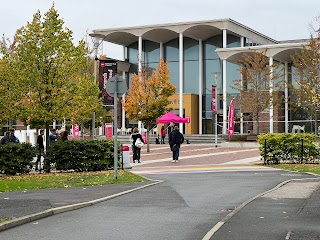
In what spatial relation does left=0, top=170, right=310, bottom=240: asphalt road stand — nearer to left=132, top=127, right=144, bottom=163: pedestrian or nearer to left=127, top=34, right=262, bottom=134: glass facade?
left=132, top=127, right=144, bottom=163: pedestrian

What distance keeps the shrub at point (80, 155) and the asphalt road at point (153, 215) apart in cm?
537

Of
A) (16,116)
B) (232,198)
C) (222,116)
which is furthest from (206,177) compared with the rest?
(222,116)

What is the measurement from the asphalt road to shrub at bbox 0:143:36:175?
6.13m

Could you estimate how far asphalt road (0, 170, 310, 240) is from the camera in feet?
28.5

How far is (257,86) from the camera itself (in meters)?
46.3

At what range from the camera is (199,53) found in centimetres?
6100

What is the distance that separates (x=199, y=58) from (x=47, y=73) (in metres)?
40.5

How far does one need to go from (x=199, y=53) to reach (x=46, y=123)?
40.8 meters

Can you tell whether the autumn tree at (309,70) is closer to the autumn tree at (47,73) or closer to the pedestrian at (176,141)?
the pedestrian at (176,141)

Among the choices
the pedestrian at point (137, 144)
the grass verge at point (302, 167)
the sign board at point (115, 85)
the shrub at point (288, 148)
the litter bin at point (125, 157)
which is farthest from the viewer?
the pedestrian at point (137, 144)

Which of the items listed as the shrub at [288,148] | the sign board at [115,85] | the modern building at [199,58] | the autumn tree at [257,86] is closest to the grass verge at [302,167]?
Answer: the shrub at [288,148]

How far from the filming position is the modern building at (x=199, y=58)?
181 feet

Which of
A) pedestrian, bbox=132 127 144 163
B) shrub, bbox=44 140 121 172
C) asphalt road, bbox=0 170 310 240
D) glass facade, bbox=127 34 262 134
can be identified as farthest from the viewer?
glass facade, bbox=127 34 262 134


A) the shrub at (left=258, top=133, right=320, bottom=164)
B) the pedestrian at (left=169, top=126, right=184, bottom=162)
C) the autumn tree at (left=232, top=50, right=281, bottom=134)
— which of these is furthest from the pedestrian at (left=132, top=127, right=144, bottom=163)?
the autumn tree at (left=232, top=50, right=281, bottom=134)
